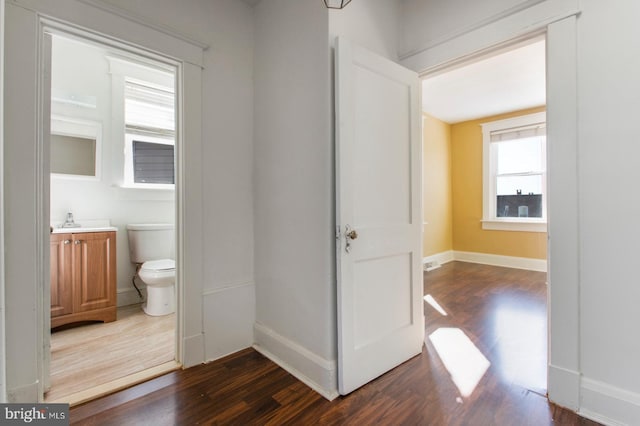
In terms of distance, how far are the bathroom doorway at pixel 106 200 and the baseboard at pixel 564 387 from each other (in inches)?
87.6

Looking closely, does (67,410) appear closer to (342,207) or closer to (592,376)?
(342,207)

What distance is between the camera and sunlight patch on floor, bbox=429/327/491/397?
1.75 m

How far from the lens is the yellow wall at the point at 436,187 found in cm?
489

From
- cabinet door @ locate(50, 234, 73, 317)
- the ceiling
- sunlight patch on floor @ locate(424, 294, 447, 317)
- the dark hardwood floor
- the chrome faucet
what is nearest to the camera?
the dark hardwood floor

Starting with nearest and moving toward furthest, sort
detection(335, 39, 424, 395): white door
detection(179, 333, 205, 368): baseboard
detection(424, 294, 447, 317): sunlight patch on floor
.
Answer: detection(335, 39, 424, 395): white door
detection(179, 333, 205, 368): baseboard
detection(424, 294, 447, 317): sunlight patch on floor

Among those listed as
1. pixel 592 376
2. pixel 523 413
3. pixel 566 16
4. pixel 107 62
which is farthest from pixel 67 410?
pixel 566 16

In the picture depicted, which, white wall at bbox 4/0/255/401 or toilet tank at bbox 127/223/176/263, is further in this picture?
toilet tank at bbox 127/223/176/263

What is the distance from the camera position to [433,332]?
7.98ft

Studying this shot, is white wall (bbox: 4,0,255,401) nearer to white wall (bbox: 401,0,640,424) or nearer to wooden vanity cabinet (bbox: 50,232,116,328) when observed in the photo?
wooden vanity cabinet (bbox: 50,232,116,328)

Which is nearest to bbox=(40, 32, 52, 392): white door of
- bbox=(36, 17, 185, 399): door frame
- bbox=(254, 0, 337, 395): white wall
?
bbox=(36, 17, 185, 399): door frame

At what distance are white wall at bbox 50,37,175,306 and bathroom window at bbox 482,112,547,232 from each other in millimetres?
5200

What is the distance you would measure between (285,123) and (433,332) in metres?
2.09

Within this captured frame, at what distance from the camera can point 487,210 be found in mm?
5070

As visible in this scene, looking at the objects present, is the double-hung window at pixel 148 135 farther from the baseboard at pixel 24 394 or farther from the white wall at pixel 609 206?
the white wall at pixel 609 206
